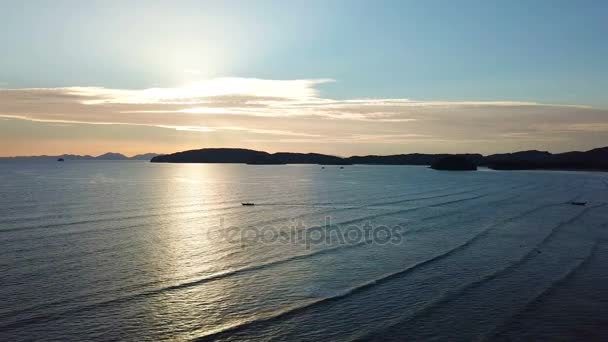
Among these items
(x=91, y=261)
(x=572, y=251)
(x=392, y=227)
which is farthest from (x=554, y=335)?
(x=392, y=227)

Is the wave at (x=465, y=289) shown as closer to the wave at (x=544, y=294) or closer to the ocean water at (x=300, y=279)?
the ocean water at (x=300, y=279)

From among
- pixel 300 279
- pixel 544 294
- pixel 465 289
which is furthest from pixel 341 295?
pixel 544 294

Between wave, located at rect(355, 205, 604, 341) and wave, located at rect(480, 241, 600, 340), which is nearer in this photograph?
wave, located at rect(480, 241, 600, 340)

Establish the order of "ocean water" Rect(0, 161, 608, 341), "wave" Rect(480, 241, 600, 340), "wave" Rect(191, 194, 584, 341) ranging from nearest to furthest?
"wave" Rect(191, 194, 584, 341), "wave" Rect(480, 241, 600, 340), "ocean water" Rect(0, 161, 608, 341)

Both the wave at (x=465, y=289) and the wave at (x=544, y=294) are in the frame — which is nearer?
the wave at (x=544, y=294)

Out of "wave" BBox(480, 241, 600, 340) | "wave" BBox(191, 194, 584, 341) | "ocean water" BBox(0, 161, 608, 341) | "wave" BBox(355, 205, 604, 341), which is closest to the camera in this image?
"wave" BBox(191, 194, 584, 341)

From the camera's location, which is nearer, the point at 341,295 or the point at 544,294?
the point at 341,295

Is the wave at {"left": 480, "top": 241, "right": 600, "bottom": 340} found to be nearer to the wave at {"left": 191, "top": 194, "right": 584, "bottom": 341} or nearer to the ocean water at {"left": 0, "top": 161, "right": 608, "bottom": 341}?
the ocean water at {"left": 0, "top": 161, "right": 608, "bottom": 341}

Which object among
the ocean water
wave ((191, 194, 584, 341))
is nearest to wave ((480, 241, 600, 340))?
the ocean water

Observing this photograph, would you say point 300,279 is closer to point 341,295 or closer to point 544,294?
point 341,295

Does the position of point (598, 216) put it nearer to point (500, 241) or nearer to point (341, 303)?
point (500, 241)

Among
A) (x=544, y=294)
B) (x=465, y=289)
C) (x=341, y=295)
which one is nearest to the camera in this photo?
(x=341, y=295)

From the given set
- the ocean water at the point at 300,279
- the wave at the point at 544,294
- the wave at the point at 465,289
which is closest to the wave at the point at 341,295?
the ocean water at the point at 300,279

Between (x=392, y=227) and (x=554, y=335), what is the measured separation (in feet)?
88.9
